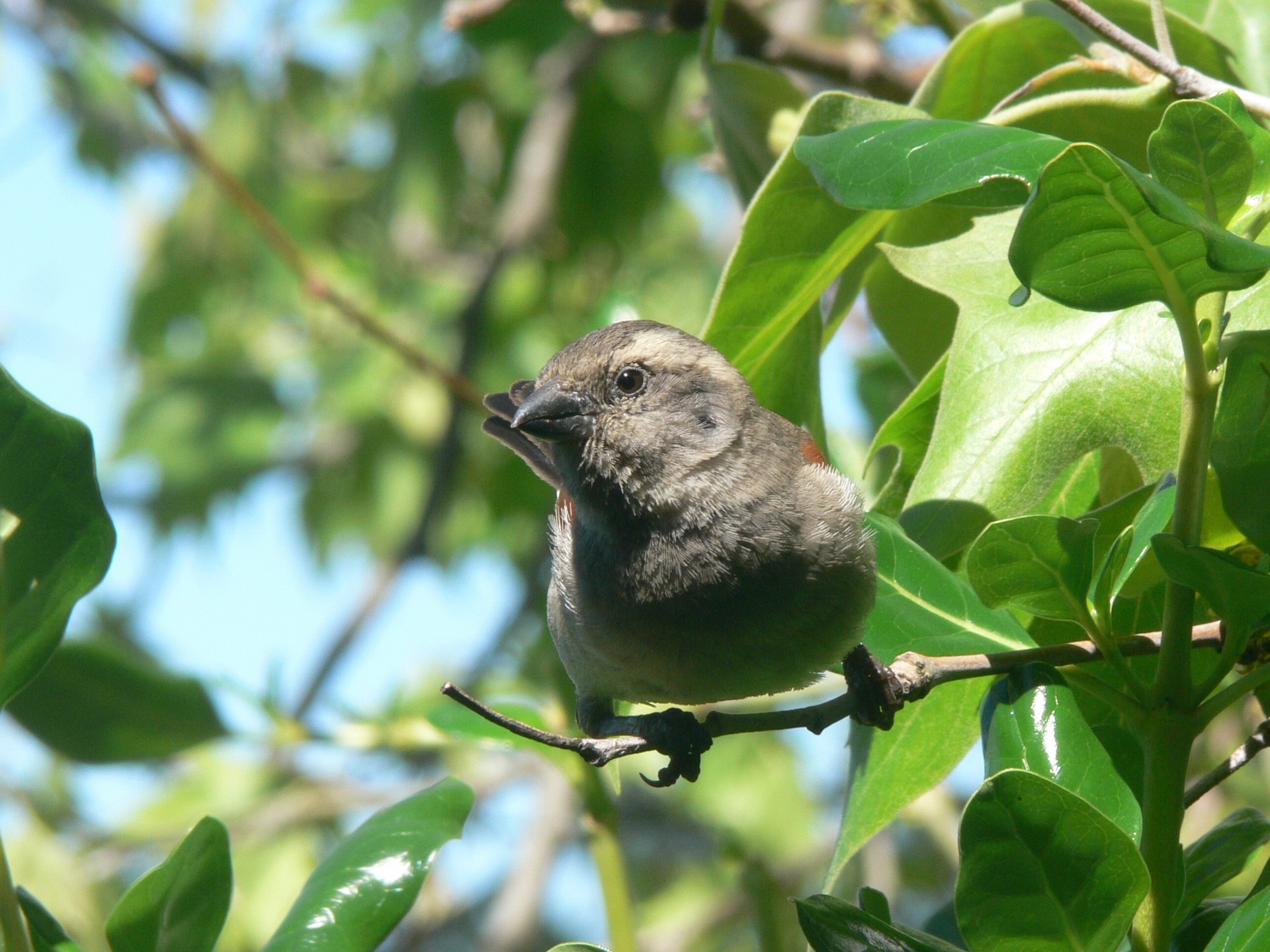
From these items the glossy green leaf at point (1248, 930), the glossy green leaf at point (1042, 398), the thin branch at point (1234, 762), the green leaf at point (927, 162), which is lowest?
the thin branch at point (1234, 762)

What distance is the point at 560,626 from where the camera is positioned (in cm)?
305

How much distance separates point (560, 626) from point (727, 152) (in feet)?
3.90

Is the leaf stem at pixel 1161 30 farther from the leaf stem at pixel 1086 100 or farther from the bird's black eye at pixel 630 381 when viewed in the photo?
the bird's black eye at pixel 630 381

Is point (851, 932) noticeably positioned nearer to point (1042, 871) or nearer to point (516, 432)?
point (1042, 871)

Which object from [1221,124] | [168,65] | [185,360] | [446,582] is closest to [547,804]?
[446,582]

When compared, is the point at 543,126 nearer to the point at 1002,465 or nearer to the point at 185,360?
the point at 185,360

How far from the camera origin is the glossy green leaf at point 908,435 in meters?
2.35

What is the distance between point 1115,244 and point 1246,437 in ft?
1.19

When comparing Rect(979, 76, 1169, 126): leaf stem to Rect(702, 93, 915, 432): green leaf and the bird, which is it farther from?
the bird

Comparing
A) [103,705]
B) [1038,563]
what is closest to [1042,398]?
[1038,563]

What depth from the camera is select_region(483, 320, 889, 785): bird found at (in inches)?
105

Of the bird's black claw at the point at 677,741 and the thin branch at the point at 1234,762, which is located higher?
the thin branch at the point at 1234,762

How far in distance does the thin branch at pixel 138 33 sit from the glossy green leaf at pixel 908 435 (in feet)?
22.6

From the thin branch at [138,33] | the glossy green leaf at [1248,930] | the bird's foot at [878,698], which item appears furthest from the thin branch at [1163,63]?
the thin branch at [138,33]
